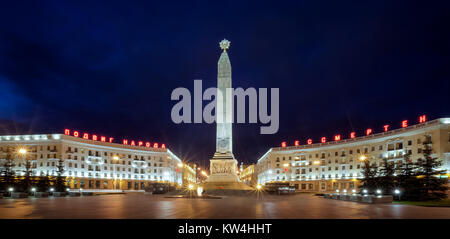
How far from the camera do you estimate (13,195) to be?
35188 mm

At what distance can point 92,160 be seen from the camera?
94000 mm

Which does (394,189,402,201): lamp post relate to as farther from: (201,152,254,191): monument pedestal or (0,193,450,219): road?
(201,152,254,191): monument pedestal

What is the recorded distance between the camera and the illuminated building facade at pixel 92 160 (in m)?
84.6

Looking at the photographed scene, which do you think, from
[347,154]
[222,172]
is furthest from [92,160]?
[347,154]

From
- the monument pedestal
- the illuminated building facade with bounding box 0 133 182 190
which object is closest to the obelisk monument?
the monument pedestal

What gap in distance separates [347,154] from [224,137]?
4280cm

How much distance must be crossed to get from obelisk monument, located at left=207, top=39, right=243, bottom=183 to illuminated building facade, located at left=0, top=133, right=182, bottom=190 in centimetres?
2379

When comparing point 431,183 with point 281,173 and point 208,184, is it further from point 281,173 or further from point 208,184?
point 281,173

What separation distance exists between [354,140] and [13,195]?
255 ft

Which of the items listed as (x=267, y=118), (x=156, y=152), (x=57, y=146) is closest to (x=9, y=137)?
(x=57, y=146)

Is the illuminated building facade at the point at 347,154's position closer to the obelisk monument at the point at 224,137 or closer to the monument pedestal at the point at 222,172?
the monument pedestal at the point at 222,172

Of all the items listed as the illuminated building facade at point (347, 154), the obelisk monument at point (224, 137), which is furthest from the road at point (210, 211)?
the illuminated building facade at point (347, 154)

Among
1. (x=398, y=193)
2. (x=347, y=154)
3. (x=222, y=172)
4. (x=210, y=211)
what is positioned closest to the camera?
(x=210, y=211)

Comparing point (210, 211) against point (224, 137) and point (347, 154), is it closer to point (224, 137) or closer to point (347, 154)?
point (224, 137)
